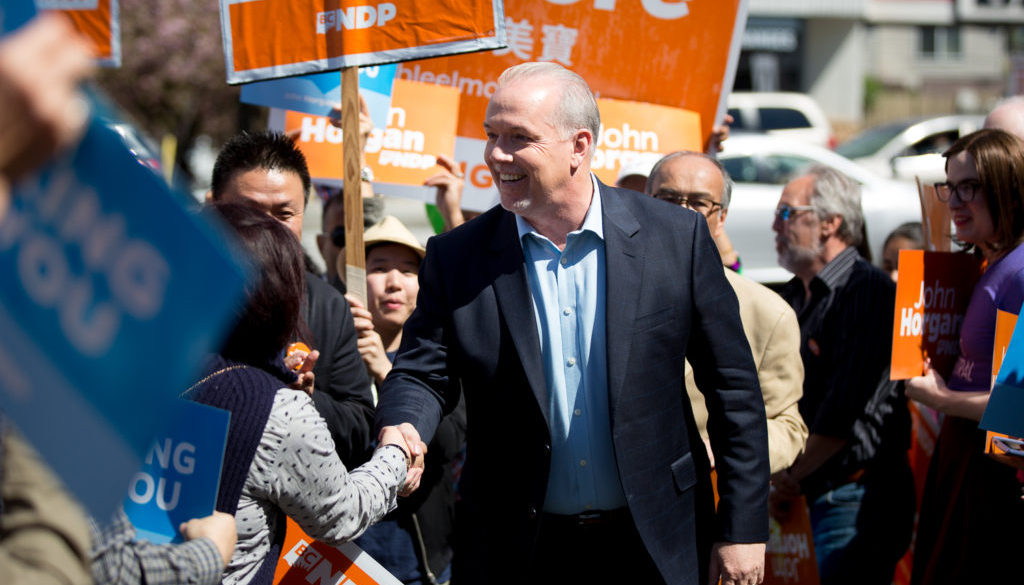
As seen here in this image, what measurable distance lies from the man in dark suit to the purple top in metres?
1.08

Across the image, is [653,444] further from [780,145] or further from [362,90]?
[780,145]

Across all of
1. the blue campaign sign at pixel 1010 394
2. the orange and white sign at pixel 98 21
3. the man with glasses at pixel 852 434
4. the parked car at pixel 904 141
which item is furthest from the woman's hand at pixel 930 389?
the parked car at pixel 904 141

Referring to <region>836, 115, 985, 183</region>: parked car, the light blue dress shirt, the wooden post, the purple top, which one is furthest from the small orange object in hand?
<region>836, 115, 985, 183</region>: parked car

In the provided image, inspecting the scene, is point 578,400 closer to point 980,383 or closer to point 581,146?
point 581,146

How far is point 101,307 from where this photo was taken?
4.32 ft

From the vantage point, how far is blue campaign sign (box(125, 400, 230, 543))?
1937 mm

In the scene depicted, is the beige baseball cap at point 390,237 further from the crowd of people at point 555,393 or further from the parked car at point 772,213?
the parked car at point 772,213

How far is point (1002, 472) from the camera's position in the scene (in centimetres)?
350

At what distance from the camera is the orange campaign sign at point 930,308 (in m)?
3.55

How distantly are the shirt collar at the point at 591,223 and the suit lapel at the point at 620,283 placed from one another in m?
0.02

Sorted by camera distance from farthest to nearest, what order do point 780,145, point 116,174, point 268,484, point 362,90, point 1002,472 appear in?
point 780,145 → point 362,90 → point 1002,472 → point 268,484 → point 116,174

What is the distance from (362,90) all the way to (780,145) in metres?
10.3

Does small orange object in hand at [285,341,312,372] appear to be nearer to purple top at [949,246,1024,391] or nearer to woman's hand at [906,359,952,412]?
woman's hand at [906,359,952,412]

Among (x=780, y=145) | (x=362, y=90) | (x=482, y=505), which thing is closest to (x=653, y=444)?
(x=482, y=505)
